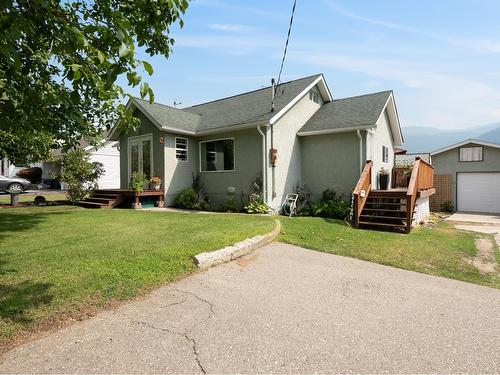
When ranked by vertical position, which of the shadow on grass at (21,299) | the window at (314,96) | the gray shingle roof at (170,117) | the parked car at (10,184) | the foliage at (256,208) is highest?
the window at (314,96)

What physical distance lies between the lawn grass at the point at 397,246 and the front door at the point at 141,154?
7139 mm

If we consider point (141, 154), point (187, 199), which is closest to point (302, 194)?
point (187, 199)

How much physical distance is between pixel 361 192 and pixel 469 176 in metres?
14.4

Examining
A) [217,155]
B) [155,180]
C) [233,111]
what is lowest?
[155,180]

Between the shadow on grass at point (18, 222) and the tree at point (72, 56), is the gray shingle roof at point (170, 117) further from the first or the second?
the shadow on grass at point (18, 222)

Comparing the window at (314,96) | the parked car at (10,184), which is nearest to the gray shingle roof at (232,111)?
the window at (314,96)

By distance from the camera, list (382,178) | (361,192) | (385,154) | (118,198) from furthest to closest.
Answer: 1. (385,154)
2. (382,178)
3. (118,198)
4. (361,192)

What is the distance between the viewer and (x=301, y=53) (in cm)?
961

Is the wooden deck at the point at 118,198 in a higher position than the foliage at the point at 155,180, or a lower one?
lower

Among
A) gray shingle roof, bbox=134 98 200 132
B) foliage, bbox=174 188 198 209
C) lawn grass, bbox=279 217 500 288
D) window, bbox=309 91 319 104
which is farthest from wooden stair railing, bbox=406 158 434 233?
gray shingle roof, bbox=134 98 200 132

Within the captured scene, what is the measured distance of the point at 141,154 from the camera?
45.5 ft

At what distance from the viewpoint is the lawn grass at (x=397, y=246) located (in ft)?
19.2

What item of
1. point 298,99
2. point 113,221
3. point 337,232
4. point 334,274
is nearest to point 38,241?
point 113,221

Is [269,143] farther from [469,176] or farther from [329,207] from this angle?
[469,176]
